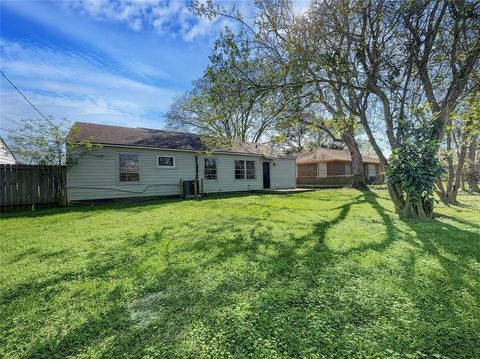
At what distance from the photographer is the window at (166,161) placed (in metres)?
11.7

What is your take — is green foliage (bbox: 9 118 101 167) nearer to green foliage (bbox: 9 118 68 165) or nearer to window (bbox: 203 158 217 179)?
green foliage (bbox: 9 118 68 165)

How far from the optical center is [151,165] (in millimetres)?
11414

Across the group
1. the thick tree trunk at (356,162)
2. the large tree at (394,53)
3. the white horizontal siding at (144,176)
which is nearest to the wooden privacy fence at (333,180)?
the thick tree trunk at (356,162)

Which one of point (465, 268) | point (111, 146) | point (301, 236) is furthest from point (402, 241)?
point (111, 146)

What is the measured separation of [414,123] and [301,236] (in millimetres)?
4808

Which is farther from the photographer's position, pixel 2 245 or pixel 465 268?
pixel 2 245

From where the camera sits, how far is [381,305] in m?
2.26

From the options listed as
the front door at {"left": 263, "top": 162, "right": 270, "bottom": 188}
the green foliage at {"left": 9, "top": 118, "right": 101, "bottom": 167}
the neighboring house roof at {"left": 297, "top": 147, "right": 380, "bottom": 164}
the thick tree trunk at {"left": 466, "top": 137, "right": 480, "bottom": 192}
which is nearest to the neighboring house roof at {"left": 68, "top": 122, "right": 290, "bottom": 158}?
the green foliage at {"left": 9, "top": 118, "right": 101, "bottom": 167}

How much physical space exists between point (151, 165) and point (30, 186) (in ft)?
14.8

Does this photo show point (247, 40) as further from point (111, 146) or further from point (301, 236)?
point (111, 146)

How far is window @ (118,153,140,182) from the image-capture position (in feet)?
35.0

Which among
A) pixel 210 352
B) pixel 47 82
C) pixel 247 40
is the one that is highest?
pixel 47 82

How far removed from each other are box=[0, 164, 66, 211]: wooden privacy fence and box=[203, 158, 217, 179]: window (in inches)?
258

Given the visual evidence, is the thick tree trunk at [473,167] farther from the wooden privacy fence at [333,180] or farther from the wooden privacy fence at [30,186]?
the wooden privacy fence at [30,186]
